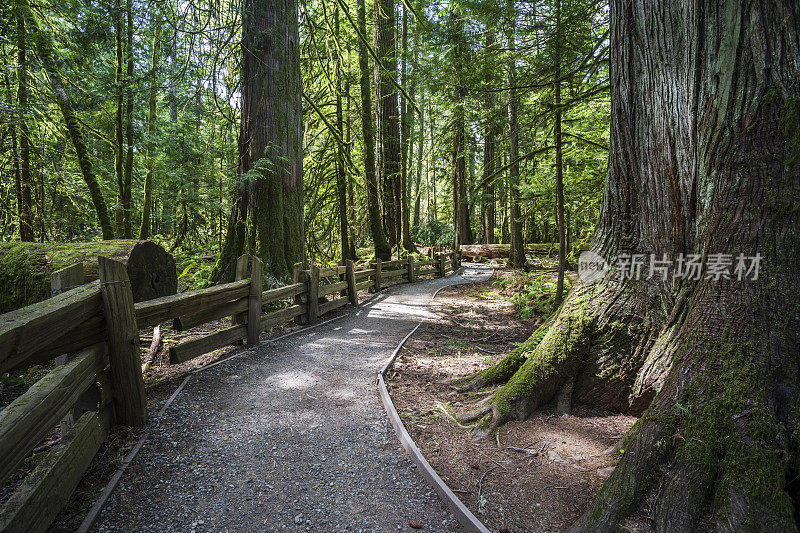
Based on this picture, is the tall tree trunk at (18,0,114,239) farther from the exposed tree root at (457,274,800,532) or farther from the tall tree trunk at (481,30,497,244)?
the exposed tree root at (457,274,800,532)

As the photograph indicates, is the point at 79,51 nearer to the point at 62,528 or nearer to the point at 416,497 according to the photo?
the point at 62,528

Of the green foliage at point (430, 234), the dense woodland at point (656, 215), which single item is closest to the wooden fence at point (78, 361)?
the dense woodland at point (656, 215)

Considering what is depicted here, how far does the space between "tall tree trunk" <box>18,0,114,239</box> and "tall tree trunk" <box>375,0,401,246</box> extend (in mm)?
7976

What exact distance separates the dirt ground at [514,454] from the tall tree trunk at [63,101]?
289 inches

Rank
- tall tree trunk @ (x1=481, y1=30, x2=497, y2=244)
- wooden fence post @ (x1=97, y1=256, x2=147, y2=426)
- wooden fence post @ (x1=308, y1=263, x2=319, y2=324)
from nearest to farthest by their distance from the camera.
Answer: wooden fence post @ (x1=97, y1=256, x2=147, y2=426) → tall tree trunk @ (x1=481, y1=30, x2=497, y2=244) → wooden fence post @ (x1=308, y1=263, x2=319, y2=324)

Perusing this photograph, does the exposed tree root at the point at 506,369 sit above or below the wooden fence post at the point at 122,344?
below

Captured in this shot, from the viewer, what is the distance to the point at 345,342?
6215 mm

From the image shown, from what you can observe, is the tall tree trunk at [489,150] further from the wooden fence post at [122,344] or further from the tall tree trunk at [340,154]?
the wooden fence post at [122,344]

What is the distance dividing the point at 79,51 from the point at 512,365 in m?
9.06

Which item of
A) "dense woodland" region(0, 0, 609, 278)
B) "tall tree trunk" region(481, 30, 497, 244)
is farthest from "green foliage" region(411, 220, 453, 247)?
"dense woodland" region(0, 0, 609, 278)

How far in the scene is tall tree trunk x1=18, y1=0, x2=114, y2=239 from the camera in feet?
21.2

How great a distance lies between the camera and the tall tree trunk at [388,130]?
13.1m

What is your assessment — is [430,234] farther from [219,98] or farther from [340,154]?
[219,98]

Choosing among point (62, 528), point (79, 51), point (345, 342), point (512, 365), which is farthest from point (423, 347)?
point (79, 51)
